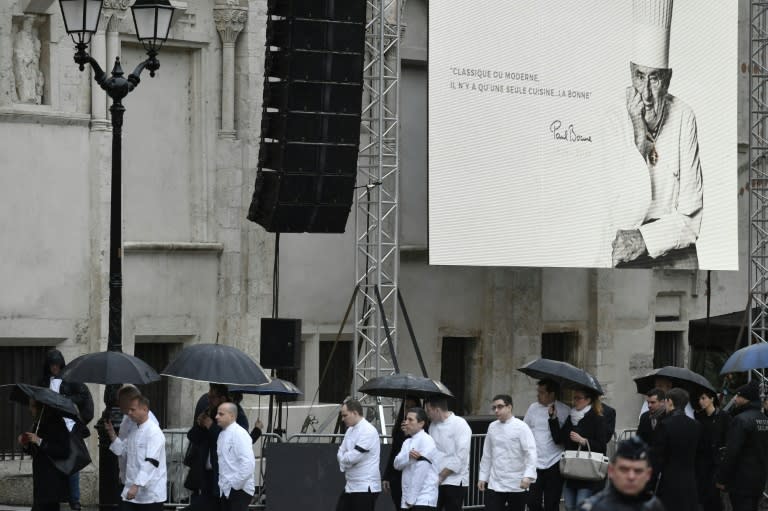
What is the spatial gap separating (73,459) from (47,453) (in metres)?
0.24

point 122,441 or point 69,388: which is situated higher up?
point 69,388

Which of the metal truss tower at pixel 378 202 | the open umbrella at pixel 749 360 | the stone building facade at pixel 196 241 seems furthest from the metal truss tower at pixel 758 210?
the metal truss tower at pixel 378 202

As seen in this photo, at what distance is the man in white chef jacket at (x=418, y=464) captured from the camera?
15734mm

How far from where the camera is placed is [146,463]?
14.0 meters

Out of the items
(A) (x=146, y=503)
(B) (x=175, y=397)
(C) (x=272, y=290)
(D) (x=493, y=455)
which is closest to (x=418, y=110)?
(C) (x=272, y=290)

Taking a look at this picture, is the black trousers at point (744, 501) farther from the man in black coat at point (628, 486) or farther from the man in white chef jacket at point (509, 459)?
the man in black coat at point (628, 486)

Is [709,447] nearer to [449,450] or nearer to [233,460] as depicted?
[449,450]

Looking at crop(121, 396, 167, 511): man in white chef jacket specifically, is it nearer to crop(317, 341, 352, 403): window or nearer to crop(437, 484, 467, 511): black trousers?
crop(437, 484, 467, 511): black trousers

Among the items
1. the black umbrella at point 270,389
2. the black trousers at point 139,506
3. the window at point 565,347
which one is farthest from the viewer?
the window at point 565,347

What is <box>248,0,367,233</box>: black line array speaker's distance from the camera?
21.1m

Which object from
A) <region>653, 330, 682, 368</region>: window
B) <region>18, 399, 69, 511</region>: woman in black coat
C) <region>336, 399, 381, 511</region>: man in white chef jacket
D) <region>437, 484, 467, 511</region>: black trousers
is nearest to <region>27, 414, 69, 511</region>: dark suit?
<region>18, 399, 69, 511</region>: woman in black coat

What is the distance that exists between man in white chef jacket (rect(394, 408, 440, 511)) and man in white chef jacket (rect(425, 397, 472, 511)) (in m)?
0.43

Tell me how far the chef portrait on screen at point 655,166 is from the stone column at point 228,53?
19.8 feet

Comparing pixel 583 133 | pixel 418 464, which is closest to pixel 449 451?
pixel 418 464
